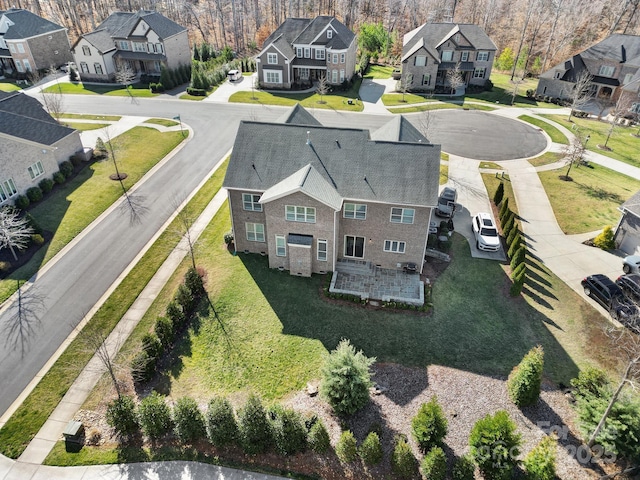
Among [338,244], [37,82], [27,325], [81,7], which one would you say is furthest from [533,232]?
[81,7]

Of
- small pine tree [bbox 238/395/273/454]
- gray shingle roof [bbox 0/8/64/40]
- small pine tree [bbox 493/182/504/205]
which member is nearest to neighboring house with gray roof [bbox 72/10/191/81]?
gray shingle roof [bbox 0/8/64/40]

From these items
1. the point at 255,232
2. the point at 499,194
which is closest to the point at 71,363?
the point at 255,232

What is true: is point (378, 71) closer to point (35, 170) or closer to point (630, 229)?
point (630, 229)

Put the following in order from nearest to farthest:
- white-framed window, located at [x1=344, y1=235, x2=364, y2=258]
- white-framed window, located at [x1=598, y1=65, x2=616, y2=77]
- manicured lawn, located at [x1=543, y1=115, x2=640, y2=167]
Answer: white-framed window, located at [x1=344, y1=235, x2=364, y2=258] < manicured lawn, located at [x1=543, y1=115, x2=640, y2=167] < white-framed window, located at [x1=598, y1=65, x2=616, y2=77]

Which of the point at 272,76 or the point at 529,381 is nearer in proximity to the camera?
the point at 529,381

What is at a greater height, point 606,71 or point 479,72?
point 606,71

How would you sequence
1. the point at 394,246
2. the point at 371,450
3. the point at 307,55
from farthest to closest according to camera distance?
the point at 307,55, the point at 394,246, the point at 371,450

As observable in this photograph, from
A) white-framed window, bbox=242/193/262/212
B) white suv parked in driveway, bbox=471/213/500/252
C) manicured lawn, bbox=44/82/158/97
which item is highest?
white-framed window, bbox=242/193/262/212

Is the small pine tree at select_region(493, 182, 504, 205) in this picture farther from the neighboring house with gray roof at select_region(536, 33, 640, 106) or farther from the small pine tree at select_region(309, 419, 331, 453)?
the neighboring house with gray roof at select_region(536, 33, 640, 106)
